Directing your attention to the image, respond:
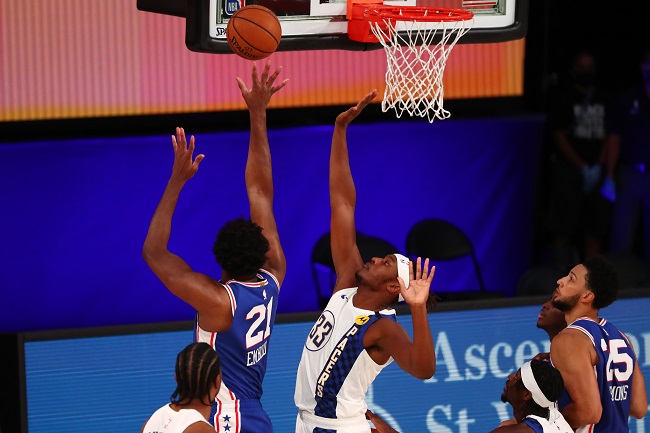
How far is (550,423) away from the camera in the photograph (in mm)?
5949

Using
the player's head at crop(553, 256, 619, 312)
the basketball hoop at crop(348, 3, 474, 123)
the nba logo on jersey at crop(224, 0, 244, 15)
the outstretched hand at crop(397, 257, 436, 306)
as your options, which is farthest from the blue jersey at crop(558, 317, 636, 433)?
the nba logo on jersey at crop(224, 0, 244, 15)

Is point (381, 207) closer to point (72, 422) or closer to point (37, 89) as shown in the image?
point (37, 89)

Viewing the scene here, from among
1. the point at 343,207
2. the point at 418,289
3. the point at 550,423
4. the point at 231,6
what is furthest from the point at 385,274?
the point at 231,6

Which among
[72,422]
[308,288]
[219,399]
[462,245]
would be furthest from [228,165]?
[219,399]

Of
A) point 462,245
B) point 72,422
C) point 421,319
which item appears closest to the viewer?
point 421,319

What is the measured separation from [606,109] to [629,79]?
4.16 ft

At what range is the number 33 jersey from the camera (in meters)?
5.89

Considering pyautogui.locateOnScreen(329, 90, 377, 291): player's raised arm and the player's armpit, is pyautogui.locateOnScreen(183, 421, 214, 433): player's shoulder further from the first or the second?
the player's armpit

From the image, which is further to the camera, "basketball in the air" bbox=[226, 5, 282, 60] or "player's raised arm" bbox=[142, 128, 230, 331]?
"basketball in the air" bbox=[226, 5, 282, 60]

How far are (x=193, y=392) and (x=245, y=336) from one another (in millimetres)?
639

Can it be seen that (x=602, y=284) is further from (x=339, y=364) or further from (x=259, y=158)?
(x=259, y=158)

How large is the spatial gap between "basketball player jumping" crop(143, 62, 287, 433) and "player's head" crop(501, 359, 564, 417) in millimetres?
1242

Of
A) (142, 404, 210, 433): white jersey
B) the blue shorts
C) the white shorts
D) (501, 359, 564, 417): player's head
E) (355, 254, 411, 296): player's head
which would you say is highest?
(355, 254, 411, 296): player's head

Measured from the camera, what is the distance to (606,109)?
10555 mm
